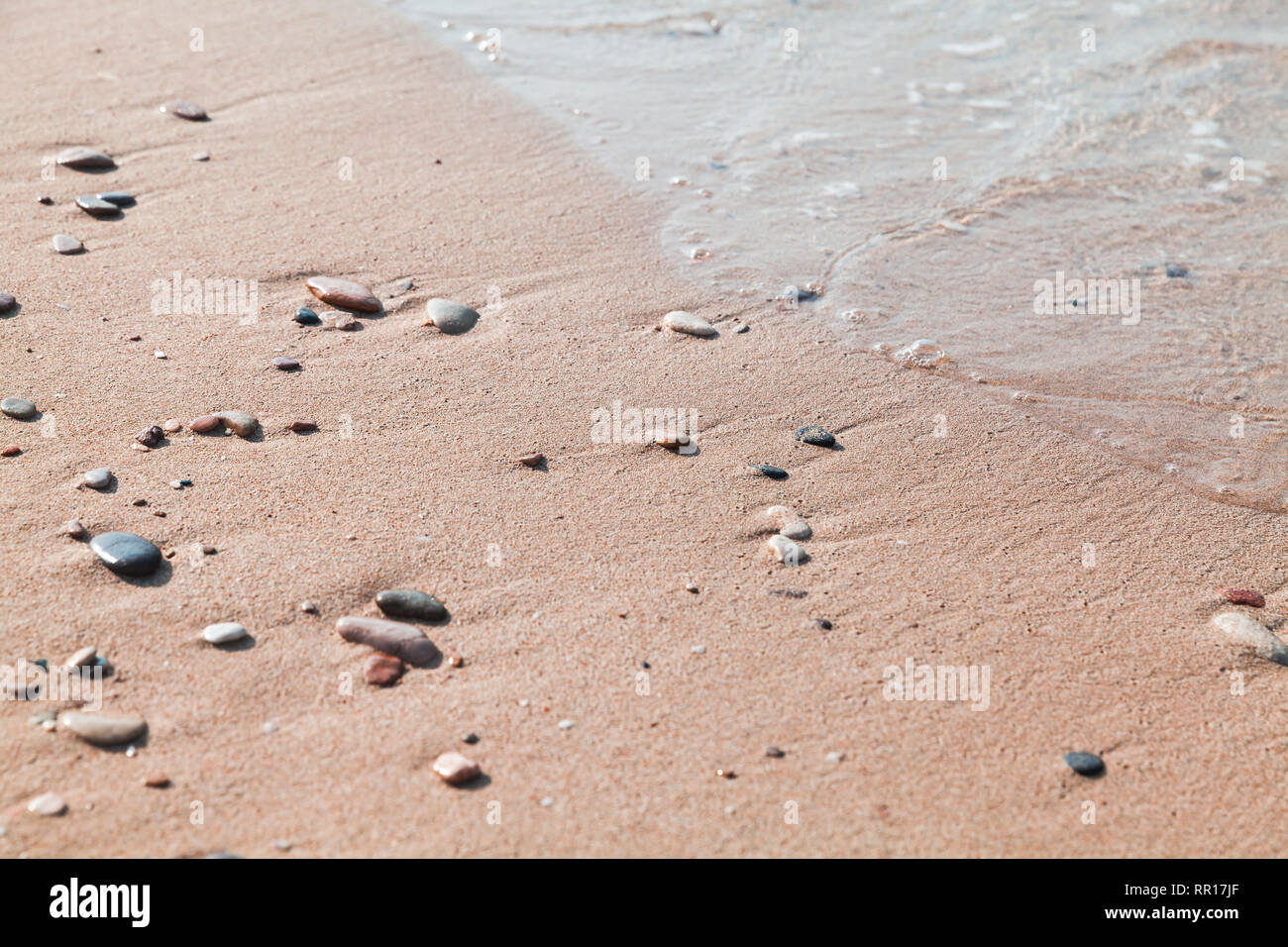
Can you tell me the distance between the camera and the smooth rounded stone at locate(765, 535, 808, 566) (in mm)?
2863

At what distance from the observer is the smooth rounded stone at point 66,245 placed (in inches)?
153

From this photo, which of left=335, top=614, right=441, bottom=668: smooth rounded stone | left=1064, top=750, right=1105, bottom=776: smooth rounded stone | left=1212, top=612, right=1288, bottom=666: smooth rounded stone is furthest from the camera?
left=1212, top=612, right=1288, bottom=666: smooth rounded stone

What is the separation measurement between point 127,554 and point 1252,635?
2853mm

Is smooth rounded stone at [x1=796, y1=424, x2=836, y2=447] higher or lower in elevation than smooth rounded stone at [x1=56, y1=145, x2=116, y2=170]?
lower

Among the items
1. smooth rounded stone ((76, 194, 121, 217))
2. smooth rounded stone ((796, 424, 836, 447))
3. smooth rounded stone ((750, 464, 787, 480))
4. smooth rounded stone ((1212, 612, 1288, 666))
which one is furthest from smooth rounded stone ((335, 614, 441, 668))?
smooth rounded stone ((76, 194, 121, 217))

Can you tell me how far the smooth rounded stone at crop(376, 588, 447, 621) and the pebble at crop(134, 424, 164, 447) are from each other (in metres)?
0.96

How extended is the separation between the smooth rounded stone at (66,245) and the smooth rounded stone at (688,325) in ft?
7.21

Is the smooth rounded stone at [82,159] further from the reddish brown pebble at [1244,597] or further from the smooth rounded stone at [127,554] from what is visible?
the reddish brown pebble at [1244,597]

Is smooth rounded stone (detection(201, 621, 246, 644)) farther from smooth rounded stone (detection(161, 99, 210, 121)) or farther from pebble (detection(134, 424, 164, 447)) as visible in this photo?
smooth rounded stone (detection(161, 99, 210, 121))

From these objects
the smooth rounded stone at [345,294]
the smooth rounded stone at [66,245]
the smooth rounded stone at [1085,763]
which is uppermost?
the smooth rounded stone at [66,245]

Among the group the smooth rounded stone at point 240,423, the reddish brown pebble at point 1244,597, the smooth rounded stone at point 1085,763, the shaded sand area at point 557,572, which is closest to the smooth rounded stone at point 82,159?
the shaded sand area at point 557,572

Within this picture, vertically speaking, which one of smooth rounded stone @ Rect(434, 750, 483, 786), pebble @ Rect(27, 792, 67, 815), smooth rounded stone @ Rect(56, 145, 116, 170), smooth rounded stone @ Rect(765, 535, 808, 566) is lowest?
smooth rounded stone @ Rect(434, 750, 483, 786)

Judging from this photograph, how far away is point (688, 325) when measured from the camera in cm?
388
